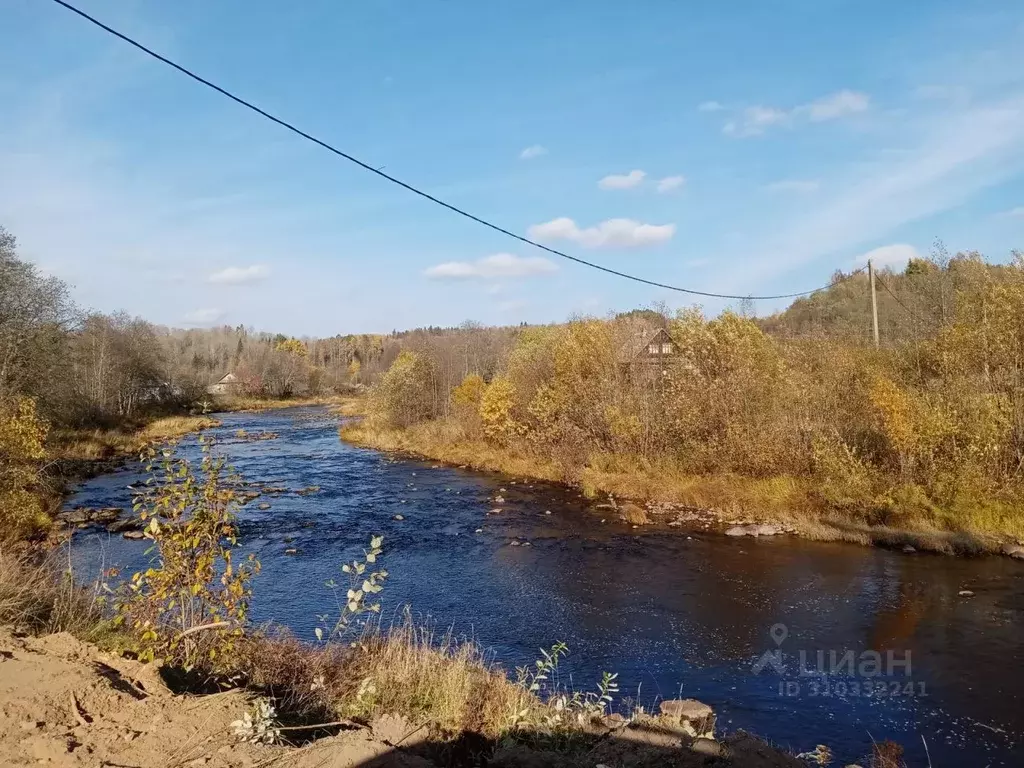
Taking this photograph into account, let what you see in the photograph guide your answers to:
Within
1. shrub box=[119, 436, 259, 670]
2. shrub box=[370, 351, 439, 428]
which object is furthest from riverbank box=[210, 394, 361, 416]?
shrub box=[119, 436, 259, 670]

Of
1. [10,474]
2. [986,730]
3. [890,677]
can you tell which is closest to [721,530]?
[890,677]

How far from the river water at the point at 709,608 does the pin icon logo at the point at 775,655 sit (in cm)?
4

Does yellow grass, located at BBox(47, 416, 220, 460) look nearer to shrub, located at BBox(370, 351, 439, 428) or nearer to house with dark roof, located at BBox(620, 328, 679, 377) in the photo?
shrub, located at BBox(370, 351, 439, 428)

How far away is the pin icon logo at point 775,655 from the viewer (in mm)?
11109

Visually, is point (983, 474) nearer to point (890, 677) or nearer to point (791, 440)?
point (791, 440)

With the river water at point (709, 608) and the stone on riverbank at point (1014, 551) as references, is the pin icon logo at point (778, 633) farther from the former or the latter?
the stone on riverbank at point (1014, 551)

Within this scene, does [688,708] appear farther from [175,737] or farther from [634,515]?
[634,515]

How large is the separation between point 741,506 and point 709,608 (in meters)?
9.21

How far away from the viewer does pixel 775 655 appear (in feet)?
38.3

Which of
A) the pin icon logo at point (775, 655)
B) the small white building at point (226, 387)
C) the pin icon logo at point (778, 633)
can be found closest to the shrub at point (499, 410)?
the pin icon logo at point (778, 633)

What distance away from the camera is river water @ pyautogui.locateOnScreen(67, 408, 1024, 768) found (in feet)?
31.8

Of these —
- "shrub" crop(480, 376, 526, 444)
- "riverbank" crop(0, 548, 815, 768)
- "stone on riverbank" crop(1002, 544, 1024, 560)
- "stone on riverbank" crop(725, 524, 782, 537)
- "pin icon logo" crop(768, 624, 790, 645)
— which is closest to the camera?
"riverbank" crop(0, 548, 815, 768)

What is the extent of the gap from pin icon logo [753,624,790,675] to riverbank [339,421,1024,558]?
733 centimetres

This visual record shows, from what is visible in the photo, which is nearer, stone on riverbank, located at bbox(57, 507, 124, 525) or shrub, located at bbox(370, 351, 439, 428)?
stone on riverbank, located at bbox(57, 507, 124, 525)
